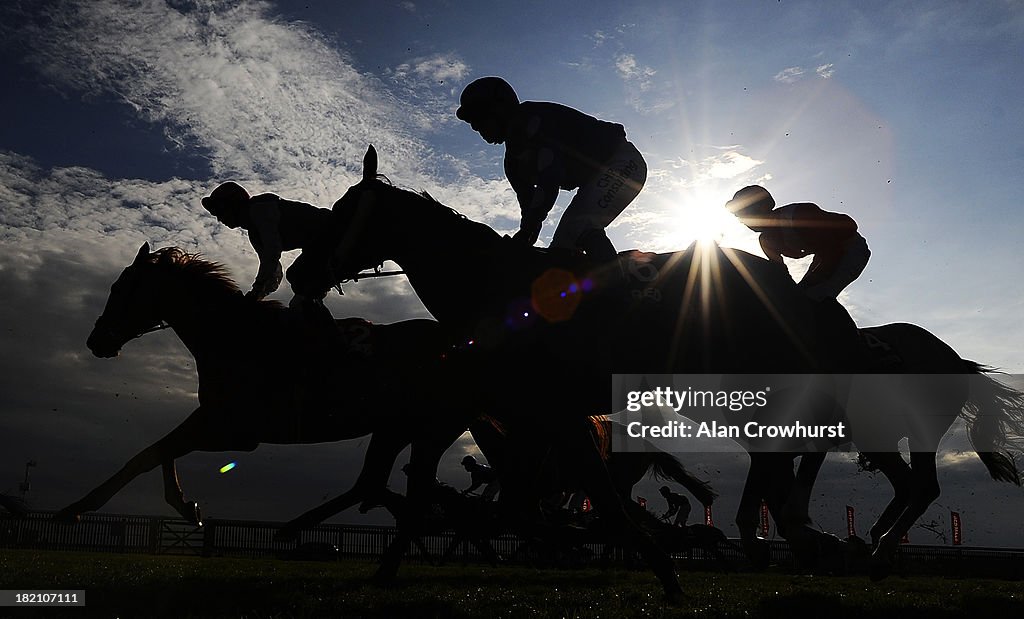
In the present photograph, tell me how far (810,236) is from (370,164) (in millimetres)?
3846

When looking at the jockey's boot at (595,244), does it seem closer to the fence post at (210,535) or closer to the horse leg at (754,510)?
the horse leg at (754,510)

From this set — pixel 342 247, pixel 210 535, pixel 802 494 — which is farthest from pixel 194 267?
pixel 210 535

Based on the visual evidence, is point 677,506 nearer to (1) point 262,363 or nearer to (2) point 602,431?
(2) point 602,431

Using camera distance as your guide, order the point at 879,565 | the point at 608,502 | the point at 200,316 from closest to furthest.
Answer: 1. the point at 608,502
2. the point at 879,565
3. the point at 200,316

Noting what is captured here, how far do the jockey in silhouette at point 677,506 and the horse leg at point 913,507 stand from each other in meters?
9.06

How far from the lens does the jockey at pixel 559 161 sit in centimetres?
551

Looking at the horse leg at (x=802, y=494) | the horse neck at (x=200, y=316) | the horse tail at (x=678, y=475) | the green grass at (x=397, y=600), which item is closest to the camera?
the green grass at (x=397, y=600)

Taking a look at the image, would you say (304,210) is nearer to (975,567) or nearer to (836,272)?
(836,272)

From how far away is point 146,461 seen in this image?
22.9ft

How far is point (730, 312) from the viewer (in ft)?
18.4

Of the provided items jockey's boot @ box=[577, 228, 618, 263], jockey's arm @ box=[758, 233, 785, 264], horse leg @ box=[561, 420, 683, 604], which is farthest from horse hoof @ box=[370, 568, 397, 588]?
jockey's arm @ box=[758, 233, 785, 264]

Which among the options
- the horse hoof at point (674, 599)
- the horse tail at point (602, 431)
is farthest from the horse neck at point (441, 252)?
the horse tail at point (602, 431)

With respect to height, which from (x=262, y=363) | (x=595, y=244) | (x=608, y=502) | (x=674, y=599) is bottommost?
(x=674, y=599)

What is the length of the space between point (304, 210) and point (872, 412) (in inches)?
227
